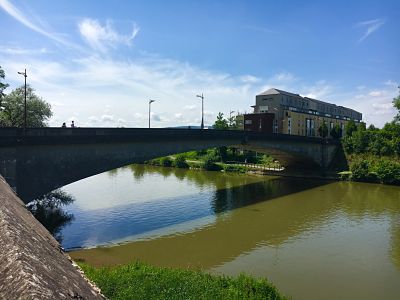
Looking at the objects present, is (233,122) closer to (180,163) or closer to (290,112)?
(290,112)

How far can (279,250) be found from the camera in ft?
72.0

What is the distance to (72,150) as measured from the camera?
24.4 meters

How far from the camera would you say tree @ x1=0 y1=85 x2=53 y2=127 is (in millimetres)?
44306

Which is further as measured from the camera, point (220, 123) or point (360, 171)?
point (220, 123)

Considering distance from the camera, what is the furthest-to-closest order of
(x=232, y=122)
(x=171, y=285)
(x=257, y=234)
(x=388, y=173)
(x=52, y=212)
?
(x=232, y=122), (x=388, y=173), (x=52, y=212), (x=257, y=234), (x=171, y=285)

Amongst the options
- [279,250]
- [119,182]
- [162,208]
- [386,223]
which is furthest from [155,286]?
[119,182]

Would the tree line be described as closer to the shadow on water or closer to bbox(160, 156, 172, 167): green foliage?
the shadow on water

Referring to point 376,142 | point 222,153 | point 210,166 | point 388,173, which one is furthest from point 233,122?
point 388,173

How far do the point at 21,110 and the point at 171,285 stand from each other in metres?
39.9

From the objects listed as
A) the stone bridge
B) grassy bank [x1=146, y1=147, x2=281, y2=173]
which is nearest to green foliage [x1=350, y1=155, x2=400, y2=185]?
grassy bank [x1=146, y1=147, x2=281, y2=173]

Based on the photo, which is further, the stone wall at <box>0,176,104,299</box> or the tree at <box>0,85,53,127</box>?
the tree at <box>0,85,53,127</box>

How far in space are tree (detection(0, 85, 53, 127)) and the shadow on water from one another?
18.1 metres

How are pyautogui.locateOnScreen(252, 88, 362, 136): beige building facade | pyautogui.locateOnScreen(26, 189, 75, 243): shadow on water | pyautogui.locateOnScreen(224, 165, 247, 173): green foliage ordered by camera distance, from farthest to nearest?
pyautogui.locateOnScreen(252, 88, 362, 136): beige building facade
pyautogui.locateOnScreen(224, 165, 247, 173): green foliage
pyautogui.locateOnScreen(26, 189, 75, 243): shadow on water

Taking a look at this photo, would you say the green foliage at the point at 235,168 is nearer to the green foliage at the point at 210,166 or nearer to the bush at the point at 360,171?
the green foliage at the point at 210,166
